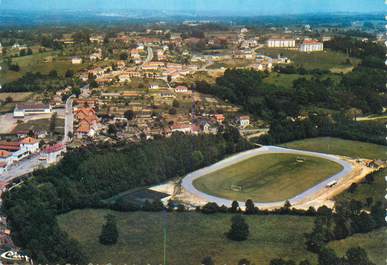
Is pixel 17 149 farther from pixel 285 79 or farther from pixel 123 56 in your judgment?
pixel 285 79

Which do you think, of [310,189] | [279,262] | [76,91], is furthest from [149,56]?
[279,262]

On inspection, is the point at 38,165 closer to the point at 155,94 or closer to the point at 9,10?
the point at 9,10

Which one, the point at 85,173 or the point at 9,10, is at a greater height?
the point at 9,10

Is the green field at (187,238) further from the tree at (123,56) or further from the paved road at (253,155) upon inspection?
the tree at (123,56)

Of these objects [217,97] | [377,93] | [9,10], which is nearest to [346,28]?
[377,93]

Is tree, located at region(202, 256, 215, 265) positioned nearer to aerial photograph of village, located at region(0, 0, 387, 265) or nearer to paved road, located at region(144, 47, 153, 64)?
aerial photograph of village, located at region(0, 0, 387, 265)

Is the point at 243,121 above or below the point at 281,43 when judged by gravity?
below

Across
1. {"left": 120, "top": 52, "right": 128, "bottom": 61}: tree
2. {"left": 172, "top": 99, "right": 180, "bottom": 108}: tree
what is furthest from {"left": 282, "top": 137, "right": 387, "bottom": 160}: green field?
{"left": 120, "top": 52, "right": 128, "bottom": 61}: tree
